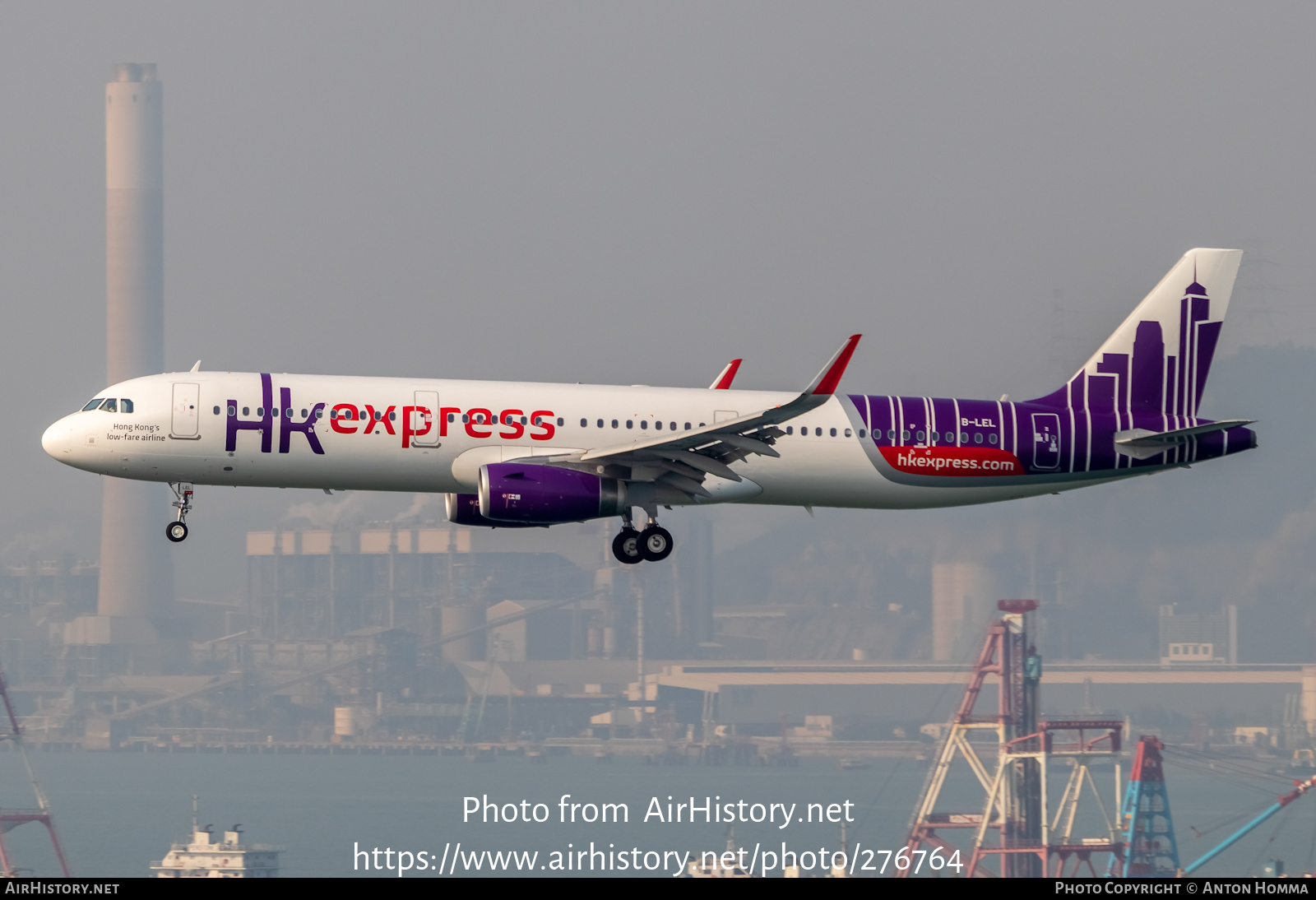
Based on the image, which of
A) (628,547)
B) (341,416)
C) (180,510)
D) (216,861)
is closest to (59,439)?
(180,510)

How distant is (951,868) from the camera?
6649 inches

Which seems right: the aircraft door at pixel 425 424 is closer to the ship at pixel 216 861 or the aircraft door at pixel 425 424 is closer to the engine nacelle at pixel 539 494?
the engine nacelle at pixel 539 494

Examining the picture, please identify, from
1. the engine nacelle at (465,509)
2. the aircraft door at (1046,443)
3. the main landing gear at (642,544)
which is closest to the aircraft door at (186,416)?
the engine nacelle at (465,509)

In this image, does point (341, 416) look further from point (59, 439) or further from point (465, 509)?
point (59, 439)

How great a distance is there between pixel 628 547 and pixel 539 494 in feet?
13.7

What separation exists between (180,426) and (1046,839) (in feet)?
440

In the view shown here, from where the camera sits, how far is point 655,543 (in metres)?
50.0

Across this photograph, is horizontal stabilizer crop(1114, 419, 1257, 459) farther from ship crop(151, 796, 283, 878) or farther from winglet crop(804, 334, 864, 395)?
ship crop(151, 796, 283, 878)

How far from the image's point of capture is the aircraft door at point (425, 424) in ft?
158

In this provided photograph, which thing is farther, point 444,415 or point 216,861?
point 216,861
